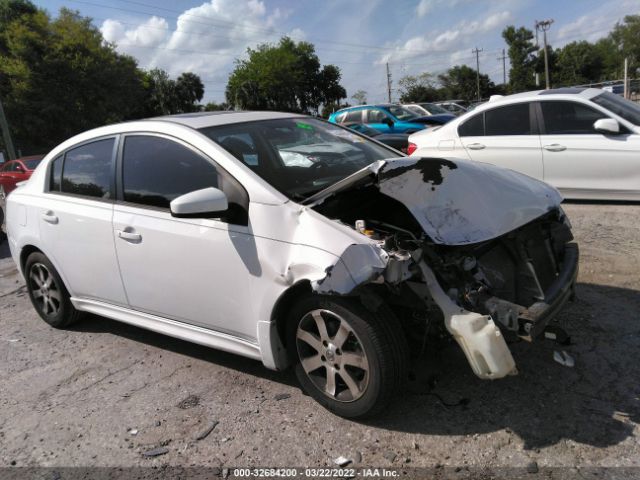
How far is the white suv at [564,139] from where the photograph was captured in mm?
6402

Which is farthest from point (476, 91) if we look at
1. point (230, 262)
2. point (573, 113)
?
point (230, 262)

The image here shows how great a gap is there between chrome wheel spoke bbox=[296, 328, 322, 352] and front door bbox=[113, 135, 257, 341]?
31 centimetres

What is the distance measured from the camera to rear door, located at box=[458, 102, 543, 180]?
6.98 meters

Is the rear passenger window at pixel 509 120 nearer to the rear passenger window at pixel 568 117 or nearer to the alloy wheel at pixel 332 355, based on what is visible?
the rear passenger window at pixel 568 117

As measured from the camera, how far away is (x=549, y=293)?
293 cm

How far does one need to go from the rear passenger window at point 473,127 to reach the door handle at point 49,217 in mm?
5512

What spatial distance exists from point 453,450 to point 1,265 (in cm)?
719

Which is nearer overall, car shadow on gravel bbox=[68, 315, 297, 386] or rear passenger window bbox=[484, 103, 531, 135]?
car shadow on gravel bbox=[68, 315, 297, 386]

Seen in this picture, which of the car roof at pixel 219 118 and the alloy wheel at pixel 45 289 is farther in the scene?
the alloy wheel at pixel 45 289

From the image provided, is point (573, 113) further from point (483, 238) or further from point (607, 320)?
point (483, 238)

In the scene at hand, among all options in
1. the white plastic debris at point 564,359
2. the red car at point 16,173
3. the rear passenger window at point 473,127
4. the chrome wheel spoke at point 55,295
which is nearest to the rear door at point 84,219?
the chrome wheel spoke at point 55,295

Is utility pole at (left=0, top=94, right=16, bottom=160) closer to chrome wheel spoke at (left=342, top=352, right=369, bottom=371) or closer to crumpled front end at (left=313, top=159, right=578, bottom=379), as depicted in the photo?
crumpled front end at (left=313, top=159, right=578, bottom=379)

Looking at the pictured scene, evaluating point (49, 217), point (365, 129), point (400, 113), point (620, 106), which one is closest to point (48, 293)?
point (49, 217)

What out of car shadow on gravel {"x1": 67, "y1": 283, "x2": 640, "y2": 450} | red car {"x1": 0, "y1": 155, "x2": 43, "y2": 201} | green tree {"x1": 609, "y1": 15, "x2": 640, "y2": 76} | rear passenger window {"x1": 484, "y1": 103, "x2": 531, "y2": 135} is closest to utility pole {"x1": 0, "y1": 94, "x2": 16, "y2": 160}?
red car {"x1": 0, "y1": 155, "x2": 43, "y2": 201}
